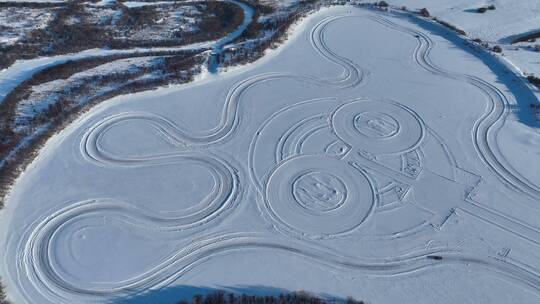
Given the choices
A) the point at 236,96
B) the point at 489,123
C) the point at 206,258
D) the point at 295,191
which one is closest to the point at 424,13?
the point at 489,123

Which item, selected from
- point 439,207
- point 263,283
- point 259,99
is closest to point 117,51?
point 259,99

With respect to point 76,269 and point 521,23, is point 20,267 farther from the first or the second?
point 521,23

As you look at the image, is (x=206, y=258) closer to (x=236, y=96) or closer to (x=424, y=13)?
(x=236, y=96)

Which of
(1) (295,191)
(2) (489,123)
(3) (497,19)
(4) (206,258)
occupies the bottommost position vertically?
(4) (206,258)

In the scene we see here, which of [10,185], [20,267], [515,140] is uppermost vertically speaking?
[515,140]

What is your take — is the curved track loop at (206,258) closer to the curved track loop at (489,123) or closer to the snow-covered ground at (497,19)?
the curved track loop at (489,123)

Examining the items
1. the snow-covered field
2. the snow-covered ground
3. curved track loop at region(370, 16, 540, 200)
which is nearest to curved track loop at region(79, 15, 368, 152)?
the snow-covered field
